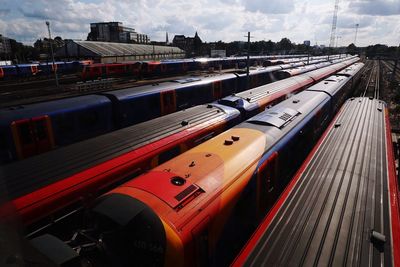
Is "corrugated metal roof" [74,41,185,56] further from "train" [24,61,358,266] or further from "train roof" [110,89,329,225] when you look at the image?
"train" [24,61,358,266]

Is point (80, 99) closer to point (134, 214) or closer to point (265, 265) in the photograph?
point (134, 214)

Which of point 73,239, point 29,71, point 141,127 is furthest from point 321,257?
point 29,71

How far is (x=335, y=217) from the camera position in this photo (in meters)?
6.10

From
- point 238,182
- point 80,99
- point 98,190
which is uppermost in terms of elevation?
point 80,99

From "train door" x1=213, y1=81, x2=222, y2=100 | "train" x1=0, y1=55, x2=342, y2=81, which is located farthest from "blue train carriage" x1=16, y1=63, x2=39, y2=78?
"train door" x1=213, y1=81, x2=222, y2=100

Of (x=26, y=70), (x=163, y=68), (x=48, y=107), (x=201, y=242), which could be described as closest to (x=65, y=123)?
(x=48, y=107)

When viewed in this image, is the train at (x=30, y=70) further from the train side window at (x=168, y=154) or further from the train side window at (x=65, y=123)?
the train side window at (x=168, y=154)

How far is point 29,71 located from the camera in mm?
49875

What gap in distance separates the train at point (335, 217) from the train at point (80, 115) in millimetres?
6939

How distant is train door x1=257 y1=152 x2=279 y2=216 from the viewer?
789cm

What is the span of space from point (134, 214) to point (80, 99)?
420 inches

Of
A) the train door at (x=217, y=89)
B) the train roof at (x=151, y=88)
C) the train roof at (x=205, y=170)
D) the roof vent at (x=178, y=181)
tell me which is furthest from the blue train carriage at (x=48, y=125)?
the train door at (x=217, y=89)

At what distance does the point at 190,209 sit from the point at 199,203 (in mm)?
300

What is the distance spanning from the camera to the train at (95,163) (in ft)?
22.0
